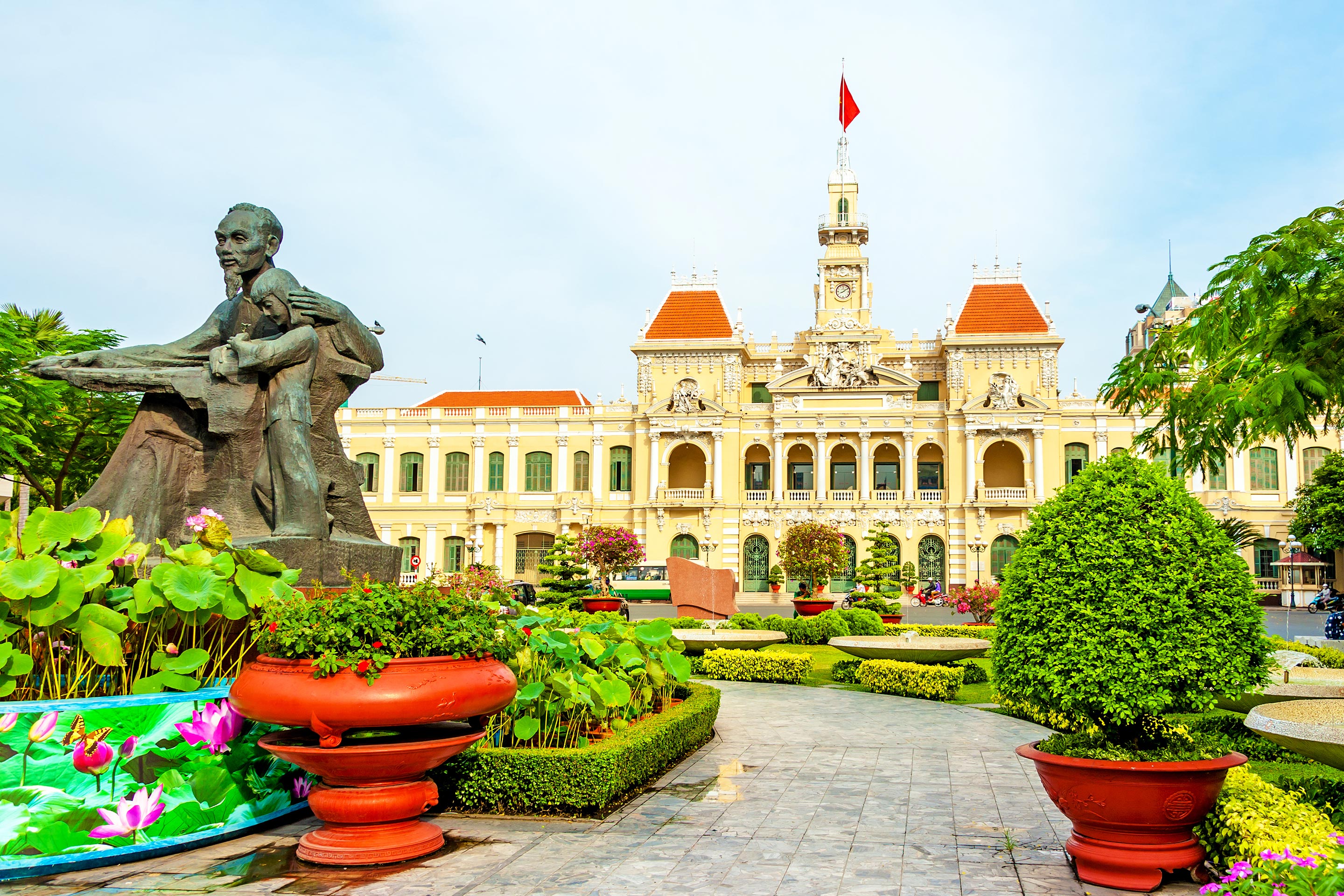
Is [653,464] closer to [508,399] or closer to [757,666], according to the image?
[508,399]

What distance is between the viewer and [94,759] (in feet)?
14.9

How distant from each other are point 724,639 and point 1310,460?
35.8 metres

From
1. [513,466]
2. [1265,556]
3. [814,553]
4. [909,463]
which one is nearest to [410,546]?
[513,466]

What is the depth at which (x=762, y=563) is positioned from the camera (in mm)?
42969

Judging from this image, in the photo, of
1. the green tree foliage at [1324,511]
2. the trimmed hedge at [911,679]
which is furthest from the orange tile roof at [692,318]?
the trimmed hedge at [911,679]

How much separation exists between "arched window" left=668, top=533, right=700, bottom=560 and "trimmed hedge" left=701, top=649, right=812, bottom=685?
94.6 feet

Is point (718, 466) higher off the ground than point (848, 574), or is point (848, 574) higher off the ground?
point (718, 466)

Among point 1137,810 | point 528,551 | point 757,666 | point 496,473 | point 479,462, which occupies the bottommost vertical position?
point 757,666

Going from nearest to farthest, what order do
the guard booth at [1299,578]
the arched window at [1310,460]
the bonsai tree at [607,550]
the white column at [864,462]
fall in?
1. the bonsai tree at [607,550]
2. the guard booth at [1299,578]
3. the arched window at [1310,460]
4. the white column at [864,462]

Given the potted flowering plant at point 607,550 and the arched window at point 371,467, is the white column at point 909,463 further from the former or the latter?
the arched window at point 371,467

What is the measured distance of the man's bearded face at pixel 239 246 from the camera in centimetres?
706

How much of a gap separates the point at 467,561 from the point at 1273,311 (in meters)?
39.0

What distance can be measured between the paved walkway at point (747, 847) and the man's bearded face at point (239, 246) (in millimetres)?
3770

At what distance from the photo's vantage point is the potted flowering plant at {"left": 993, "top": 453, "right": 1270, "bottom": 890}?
4336 millimetres
